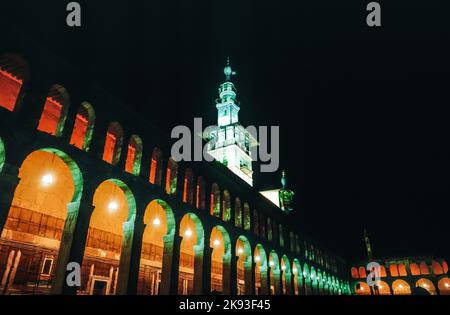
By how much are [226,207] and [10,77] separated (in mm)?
13769

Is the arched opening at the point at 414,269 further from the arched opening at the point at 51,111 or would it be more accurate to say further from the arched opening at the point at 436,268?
the arched opening at the point at 51,111

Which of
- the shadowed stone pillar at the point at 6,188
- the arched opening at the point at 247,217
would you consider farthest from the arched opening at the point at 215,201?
the shadowed stone pillar at the point at 6,188

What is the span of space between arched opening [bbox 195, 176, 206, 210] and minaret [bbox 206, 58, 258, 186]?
28691 mm

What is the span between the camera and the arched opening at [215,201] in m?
19.1

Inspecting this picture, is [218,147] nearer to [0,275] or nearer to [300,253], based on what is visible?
[300,253]

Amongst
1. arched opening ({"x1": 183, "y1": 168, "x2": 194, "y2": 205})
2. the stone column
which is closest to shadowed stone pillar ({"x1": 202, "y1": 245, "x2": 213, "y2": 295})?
the stone column

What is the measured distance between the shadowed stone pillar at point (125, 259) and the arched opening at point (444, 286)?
59619 mm

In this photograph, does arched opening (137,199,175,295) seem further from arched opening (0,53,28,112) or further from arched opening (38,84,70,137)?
arched opening (0,53,28,112)

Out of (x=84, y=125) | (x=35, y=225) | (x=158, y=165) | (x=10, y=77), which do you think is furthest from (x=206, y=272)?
(x=10, y=77)

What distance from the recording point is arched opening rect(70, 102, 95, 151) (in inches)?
478

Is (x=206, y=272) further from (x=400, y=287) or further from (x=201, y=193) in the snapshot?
(x=400, y=287)

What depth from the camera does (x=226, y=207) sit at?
68.2 feet

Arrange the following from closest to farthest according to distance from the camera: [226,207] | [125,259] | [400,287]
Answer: [125,259] → [226,207] → [400,287]
